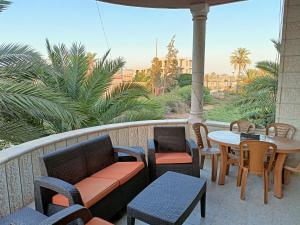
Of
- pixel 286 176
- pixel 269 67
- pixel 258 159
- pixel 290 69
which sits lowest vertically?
pixel 286 176

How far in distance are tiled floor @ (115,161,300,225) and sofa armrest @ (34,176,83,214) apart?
2.47 ft

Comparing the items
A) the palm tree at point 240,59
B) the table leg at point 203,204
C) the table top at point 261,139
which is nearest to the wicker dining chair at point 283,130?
the table top at point 261,139

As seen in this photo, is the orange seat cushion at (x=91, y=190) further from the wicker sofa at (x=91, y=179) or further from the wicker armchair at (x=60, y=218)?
the wicker armchair at (x=60, y=218)

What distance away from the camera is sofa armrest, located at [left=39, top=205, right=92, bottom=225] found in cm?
151

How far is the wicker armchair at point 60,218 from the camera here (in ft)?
5.02

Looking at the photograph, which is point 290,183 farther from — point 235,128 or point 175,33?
point 175,33

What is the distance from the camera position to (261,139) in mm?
3332

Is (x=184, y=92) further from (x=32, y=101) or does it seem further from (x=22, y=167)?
(x=22, y=167)

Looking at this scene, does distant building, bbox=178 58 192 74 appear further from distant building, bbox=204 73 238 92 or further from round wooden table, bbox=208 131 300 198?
round wooden table, bbox=208 131 300 198

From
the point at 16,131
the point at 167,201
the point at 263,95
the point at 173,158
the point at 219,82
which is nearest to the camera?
the point at 167,201

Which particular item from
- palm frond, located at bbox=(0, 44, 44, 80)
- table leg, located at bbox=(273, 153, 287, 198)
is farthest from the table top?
palm frond, located at bbox=(0, 44, 44, 80)

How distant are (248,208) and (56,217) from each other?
84.0 inches

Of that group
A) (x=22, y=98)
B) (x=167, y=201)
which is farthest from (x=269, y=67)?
(x=22, y=98)

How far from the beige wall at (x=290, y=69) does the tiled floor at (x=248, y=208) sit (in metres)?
1.11
